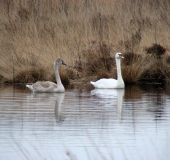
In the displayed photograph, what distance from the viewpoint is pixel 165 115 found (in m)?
12.3

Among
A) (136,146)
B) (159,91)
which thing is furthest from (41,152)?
(159,91)

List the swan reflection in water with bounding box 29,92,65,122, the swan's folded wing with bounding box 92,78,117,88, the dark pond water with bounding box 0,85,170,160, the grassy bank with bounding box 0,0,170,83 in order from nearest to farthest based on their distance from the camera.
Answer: the dark pond water with bounding box 0,85,170,160 < the swan reflection in water with bounding box 29,92,65,122 < the swan's folded wing with bounding box 92,78,117,88 < the grassy bank with bounding box 0,0,170,83

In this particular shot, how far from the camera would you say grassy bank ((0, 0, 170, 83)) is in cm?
2078

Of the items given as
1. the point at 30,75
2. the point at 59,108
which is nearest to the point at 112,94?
the point at 59,108

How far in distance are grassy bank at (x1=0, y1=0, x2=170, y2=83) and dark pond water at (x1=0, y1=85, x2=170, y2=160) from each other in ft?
13.3

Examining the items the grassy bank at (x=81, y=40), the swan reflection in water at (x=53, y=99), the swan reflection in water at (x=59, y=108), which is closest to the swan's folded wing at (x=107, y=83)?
the grassy bank at (x=81, y=40)

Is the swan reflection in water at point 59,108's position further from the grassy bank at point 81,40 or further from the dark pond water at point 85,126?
the grassy bank at point 81,40

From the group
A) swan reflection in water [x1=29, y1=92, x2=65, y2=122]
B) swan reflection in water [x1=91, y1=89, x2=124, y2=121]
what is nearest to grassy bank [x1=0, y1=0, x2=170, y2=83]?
swan reflection in water [x1=91, y1=89, x2=124, y2=121]

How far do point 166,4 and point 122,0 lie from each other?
155 centimetres

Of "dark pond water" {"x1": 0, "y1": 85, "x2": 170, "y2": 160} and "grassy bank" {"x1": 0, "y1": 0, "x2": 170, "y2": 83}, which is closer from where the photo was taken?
"dark pond water" {"x1": 0, "y1": 85, "x2": 170, "y2": 160}

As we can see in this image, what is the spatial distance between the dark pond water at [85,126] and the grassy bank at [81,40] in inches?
159

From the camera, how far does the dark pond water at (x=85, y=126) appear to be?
336 inches

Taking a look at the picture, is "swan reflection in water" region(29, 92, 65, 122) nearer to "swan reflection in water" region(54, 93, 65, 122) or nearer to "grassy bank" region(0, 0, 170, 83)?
"swan reflection in water" region(54, 93, 65, 122)

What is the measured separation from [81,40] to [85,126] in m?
11.3
